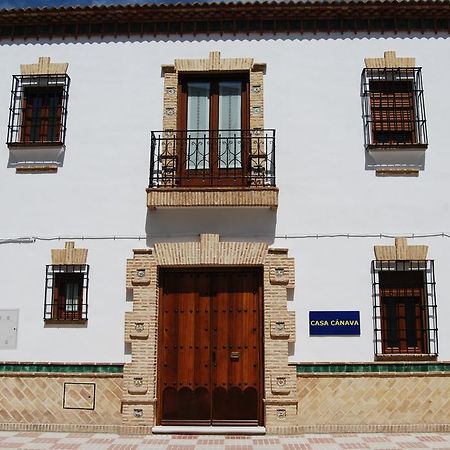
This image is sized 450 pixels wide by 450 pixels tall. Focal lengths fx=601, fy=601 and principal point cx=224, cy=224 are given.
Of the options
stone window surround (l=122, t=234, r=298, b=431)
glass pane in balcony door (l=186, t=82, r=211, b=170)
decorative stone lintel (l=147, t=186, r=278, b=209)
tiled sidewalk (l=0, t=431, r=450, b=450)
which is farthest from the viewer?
glass pane in balcony door (l=186, t=82, r=211, b=170)

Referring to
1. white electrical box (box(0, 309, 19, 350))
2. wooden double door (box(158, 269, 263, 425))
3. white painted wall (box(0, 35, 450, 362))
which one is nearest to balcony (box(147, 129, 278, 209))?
white painted wall (box(0, 35, 450, 362))

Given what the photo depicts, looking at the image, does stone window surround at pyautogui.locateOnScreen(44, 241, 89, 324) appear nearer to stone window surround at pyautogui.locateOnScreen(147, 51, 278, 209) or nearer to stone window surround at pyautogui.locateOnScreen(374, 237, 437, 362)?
stone window surround at pyautogui.locateOnScreen(147, 51, 278, 209)

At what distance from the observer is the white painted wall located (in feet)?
29.5

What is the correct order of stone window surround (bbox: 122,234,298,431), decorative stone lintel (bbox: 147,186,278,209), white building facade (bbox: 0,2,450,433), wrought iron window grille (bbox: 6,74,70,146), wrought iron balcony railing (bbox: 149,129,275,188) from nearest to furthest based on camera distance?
stone window surround (bbox: 122,234,298,431) → white building facade (bbox: 0,2,450,433) → decorative stone lintel (bbox: 147,186,278,209) → wrought iron balcony railing (bbox: 149,129,275,188) → wrought iron window grille (bbox: 6,74,70,146)

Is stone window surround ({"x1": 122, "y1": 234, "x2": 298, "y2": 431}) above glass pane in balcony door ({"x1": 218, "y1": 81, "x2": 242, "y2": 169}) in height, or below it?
below

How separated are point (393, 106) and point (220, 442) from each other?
5.74 meters

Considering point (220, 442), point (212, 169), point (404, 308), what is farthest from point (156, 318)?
point (404, 308)

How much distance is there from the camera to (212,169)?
944 cm

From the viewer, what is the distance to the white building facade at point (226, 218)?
8812 mm

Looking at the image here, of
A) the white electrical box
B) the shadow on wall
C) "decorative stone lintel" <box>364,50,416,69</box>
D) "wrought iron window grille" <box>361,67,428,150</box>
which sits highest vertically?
"decorative stone lintel" <box>364,50,416,69</box>

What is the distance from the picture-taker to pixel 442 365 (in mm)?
8711

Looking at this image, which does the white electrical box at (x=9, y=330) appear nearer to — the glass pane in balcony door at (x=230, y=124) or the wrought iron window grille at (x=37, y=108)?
the wrought iron window grille at (x=37, y=108)

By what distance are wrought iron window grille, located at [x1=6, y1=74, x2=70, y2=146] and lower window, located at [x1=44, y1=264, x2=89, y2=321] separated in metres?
2.12

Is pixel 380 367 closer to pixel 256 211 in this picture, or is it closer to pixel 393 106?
pixel 256 211
